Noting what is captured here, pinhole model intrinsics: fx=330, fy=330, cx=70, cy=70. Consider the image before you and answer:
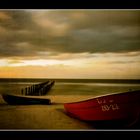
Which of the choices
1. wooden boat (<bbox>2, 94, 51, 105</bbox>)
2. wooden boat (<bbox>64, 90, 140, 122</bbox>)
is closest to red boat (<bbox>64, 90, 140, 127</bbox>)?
wooden boat (<bbox>64, 90, 140, 122</bbox>)

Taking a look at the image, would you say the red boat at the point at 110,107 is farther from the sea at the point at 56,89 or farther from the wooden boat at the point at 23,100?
the wooden boat at the point at 23,100

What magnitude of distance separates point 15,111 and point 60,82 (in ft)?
2.30

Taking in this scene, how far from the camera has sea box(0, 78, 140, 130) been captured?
4.28 metres

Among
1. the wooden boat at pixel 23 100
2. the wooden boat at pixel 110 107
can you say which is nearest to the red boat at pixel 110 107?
the wooden boat at pixel 110 107

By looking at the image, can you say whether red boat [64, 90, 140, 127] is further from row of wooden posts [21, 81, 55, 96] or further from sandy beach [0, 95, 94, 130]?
row of wooden posts [21, 81, 55, 96]

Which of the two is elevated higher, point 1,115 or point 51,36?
point 51,36

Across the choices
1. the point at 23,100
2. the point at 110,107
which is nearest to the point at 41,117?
the point at 23,100

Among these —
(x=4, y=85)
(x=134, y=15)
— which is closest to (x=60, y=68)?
(x=4, y=85)

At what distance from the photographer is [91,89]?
4285mm

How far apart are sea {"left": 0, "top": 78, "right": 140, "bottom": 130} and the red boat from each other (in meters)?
0.08

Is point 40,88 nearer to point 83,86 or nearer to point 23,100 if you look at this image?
point 23,100

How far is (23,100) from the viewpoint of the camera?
4.31 m

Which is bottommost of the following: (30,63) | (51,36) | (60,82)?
(60,82)

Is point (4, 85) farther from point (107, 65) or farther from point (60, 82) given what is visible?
point (107, 65)
